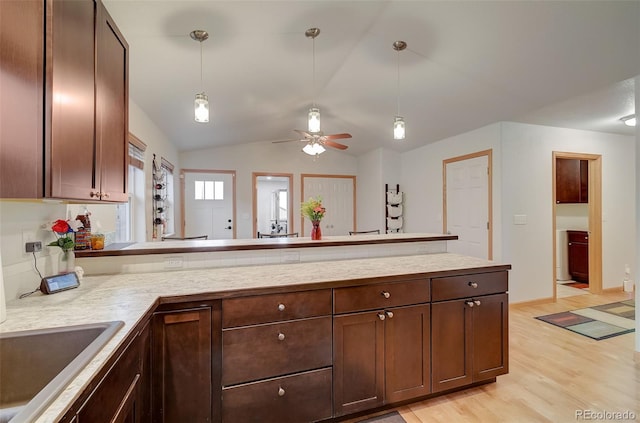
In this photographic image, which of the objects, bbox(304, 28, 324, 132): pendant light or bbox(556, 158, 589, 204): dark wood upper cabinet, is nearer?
bbox(304, 28, 324, 132): pendant light

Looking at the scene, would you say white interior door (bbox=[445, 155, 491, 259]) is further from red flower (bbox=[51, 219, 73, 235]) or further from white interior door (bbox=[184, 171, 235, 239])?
red flower (bbox=[51, 219, 73, 235])

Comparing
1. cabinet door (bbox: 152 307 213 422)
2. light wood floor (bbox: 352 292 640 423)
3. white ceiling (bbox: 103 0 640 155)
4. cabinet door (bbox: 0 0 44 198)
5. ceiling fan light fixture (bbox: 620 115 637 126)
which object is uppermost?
white ceiling (bbox: 103 0 640 155)

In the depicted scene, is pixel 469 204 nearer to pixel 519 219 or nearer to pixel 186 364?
pixel 519 219

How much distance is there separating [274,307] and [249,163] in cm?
482

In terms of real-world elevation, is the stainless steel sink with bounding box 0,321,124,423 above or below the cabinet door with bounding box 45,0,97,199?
below

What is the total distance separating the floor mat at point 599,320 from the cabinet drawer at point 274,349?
120 inches

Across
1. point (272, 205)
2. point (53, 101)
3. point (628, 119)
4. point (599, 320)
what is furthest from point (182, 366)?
point (272, 205)

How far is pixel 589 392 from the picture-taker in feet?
6.79

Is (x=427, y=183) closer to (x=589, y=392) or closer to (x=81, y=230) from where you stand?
(x=589, y=392)

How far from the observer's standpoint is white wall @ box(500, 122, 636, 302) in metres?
3.73

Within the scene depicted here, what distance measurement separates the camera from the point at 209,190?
5.78m

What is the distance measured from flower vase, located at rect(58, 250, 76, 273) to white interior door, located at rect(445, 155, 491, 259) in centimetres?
426

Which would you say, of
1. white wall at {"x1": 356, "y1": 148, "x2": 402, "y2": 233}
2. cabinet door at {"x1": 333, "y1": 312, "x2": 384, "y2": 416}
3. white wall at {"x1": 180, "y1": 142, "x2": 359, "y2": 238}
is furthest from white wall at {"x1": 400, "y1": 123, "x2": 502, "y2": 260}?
cabinet door at {"x1": 333, "y1": 312, "x2": 384, "y2": 416}

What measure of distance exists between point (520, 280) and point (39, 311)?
4.55 metres
